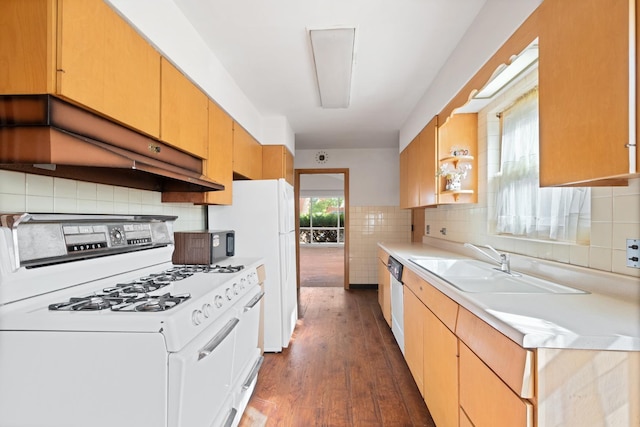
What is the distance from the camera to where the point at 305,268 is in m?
7.25

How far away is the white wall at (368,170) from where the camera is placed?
5.18 metres

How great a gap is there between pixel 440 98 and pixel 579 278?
1.69 metres

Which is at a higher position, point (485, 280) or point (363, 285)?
point (485, 280)

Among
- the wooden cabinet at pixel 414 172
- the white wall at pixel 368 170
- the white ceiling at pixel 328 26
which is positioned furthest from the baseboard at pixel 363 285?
the white ceiling at pixel 328 26

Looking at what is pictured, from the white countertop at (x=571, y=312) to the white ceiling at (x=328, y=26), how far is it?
1.58 meters

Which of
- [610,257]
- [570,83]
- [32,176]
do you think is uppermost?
[570,83]

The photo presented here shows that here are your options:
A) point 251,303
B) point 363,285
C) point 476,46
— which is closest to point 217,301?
point 251,303

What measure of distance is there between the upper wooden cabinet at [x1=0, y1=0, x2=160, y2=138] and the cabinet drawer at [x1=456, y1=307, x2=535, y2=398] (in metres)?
1.68

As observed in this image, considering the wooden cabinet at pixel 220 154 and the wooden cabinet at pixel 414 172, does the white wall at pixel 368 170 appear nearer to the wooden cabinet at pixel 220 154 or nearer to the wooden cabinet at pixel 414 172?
the wooden cabinet at pixel 414 172

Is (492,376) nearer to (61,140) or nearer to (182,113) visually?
(61,140)

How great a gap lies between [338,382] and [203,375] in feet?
4.51

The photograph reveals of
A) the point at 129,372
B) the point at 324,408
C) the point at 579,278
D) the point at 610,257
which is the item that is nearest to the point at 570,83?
the point at 610,257

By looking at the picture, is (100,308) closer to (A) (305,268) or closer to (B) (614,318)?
(B) (614,318)

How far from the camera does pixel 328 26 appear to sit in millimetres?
1904
